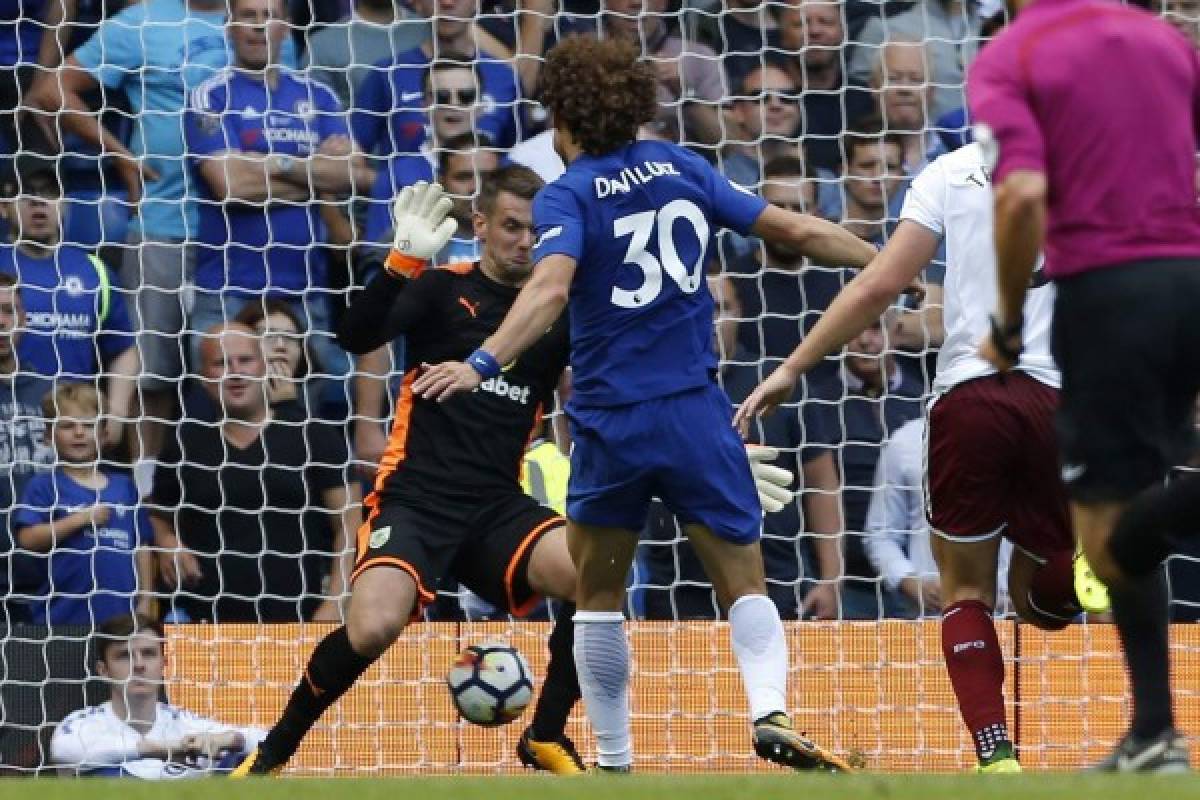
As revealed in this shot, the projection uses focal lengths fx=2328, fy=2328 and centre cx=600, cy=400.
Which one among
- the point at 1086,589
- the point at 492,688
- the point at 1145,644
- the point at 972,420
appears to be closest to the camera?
the point at 1145,644

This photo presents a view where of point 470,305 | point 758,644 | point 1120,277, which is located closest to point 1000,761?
point 758,644

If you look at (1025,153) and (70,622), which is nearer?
(1025,153)

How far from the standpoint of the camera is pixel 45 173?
421 inches

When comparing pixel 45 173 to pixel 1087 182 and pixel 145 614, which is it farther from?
pixel 1087 182

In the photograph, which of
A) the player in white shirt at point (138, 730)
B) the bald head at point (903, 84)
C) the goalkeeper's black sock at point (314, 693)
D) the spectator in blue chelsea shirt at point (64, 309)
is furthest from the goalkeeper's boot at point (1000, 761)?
the spectator in blue chelsea shirt at point (64, 309)

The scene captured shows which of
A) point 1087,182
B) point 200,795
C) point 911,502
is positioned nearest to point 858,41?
point 911,502

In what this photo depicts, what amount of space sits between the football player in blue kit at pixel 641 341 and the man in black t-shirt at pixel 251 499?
3.50 metres

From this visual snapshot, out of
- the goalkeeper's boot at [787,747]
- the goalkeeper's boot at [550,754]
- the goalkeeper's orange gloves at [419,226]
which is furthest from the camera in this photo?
the goalkeeper's boot at [550,754]

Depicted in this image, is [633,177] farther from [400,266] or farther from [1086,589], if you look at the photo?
[1086,589]

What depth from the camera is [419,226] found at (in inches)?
301

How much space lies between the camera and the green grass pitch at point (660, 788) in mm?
4426

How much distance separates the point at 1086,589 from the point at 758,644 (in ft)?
3.32

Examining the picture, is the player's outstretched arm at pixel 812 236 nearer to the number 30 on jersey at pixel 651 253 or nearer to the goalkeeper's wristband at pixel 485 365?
the number 30 on jersey at pixel 651 253

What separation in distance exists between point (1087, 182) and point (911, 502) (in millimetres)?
5199
